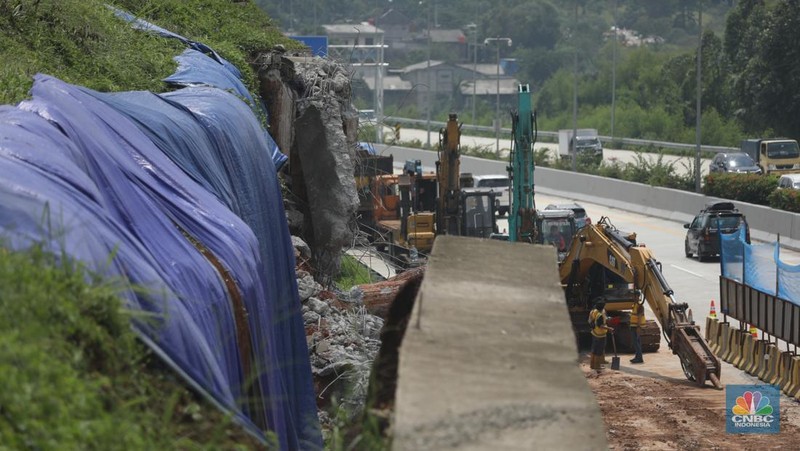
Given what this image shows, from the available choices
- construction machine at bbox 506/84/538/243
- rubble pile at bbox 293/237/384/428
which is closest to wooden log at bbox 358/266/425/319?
rubble pile at bbox 293/237/384/428

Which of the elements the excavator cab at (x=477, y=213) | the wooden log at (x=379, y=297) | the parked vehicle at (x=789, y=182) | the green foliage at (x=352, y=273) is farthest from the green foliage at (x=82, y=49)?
the parked vehicle at (x=789, y=182)

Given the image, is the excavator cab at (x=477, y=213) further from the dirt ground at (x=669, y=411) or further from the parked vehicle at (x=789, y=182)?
the parked vehicle at (x=789, y=182)

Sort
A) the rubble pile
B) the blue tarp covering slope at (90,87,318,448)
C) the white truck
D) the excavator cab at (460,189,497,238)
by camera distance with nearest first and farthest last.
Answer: the blue tarp covering slope at (90,87,318,448)
the rubble pile
the excavator cab at (460,189,497,238)
the white truck

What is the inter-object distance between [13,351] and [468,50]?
155890mm

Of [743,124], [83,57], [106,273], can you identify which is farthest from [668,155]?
[106,273]

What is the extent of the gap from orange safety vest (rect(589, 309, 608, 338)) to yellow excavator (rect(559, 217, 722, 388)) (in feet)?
2.28

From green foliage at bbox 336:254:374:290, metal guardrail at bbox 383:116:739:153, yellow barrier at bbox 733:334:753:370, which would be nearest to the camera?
green foliage at bbox 336:254:374:290

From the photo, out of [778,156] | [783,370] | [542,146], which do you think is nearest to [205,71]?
[783,370]

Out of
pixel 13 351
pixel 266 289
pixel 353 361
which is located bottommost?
pixel 353 361

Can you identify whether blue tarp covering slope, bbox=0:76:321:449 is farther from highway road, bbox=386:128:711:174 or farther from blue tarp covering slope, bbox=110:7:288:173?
highway road, bbox=386:128:711:174

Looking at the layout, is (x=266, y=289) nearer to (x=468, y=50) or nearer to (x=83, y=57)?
(x=83, y=57)

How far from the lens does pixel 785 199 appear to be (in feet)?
129

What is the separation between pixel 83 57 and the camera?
13.9m

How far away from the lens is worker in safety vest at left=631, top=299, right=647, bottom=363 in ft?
72.6
